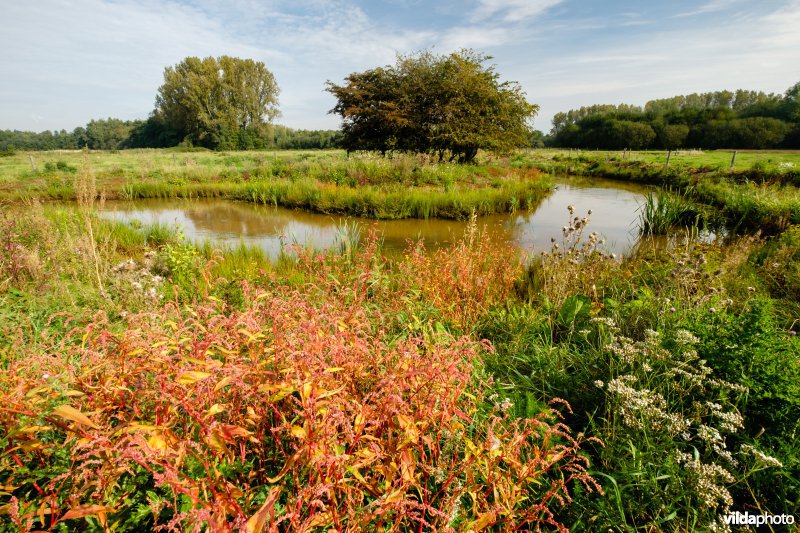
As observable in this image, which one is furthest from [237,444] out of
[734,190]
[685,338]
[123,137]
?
[123,137]

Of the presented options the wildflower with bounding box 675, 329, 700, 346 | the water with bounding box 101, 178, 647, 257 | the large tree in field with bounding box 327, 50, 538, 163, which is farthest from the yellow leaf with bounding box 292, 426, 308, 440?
the large tree in field with bounding box 327, 50, 538, 163

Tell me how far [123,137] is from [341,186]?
83.1m

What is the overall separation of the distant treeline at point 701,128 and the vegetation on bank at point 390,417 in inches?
2227

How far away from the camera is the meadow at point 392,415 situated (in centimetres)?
114

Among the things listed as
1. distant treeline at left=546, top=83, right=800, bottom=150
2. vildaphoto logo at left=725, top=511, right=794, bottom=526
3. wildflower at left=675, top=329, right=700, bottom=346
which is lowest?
vildaphoto logo at left=725, top=511, right=794, bottom=526

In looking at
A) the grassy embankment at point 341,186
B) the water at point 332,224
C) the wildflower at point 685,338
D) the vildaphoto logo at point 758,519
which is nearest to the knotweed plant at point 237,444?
the vildaphoto logo at point 758,519

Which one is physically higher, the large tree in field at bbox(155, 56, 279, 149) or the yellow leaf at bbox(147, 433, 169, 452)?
the large tree in field at bbox(155, 56, 279, 149)

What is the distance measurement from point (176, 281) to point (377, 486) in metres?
4.35

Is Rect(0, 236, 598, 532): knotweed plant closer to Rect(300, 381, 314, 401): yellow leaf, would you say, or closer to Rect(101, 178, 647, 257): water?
Rect(300, 381, 314, 401): yellow leaf

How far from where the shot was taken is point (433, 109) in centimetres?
1850

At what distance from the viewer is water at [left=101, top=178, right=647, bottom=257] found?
29.2 feet

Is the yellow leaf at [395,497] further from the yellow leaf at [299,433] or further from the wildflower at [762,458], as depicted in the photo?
the wildflower at [762,458]

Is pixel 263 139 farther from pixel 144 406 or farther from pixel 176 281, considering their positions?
pixel 144 406

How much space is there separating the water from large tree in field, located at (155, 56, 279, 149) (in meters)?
41.8
